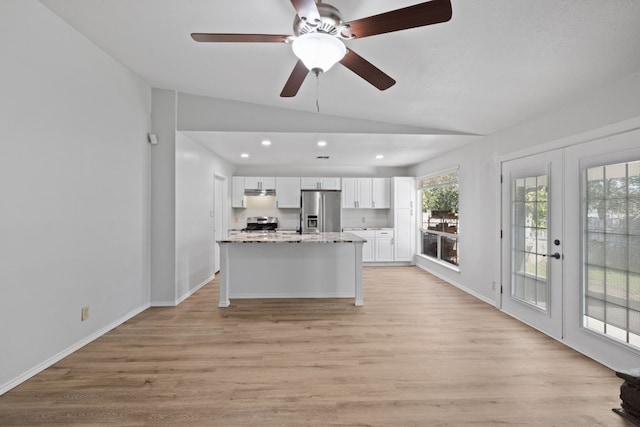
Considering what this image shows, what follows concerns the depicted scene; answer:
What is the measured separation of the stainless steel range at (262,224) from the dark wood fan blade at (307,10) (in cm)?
544

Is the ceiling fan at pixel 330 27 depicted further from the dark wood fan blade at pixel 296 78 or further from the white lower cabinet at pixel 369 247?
the white lower cabinet at pixel 369 247

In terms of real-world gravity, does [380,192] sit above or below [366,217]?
above

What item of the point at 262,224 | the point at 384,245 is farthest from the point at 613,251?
the point at 262,224

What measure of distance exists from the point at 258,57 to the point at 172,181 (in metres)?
2.08

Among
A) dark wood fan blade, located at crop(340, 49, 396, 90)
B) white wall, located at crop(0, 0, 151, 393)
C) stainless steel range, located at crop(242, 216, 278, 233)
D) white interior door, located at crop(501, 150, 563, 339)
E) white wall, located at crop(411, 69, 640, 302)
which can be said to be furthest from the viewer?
stainless steel range, located at crop(242, 216, 278, 233)

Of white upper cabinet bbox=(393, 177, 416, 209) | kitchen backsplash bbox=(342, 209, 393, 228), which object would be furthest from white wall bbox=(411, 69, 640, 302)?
kitchen backsplash bbox=(342, 209, 393, 228)

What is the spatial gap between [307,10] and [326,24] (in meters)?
0.13

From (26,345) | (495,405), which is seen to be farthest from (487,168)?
(26,345)

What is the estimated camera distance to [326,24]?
5.16 feet

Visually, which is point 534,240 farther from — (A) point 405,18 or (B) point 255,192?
(B) point 255,192

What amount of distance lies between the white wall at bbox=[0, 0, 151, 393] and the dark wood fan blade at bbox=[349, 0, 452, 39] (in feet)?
8.18

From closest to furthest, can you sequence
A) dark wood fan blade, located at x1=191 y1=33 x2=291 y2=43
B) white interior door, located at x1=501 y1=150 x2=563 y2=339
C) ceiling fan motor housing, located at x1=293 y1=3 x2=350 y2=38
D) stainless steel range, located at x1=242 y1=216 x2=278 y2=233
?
1. ceiling fan motor housing, located at x1=293 y1=3 x2=350 y2=38
2. dark wood fan blade, located at x1=191 y1=33 x2=291 y2=43
3. white interior door, located at x1=501 y1=150 x2=563 y2=339
4. stainless steel range, located at x1=242 y1=216 x2=278 y2=233

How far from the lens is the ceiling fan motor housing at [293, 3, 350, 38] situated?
1.53 metres

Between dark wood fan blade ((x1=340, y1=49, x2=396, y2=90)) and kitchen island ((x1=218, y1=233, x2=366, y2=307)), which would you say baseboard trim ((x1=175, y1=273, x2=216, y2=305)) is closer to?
kitchen island ((x1=218, y1=233, x2=366, y2=307))
